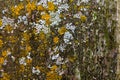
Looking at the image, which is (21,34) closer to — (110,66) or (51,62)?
(51,62)

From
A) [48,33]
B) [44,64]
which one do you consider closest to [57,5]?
[48,33]

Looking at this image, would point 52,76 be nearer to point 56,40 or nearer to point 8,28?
point 56,40

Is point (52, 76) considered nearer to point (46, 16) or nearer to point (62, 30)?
point (62, 30)

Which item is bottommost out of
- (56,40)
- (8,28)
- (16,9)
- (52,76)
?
(52,76)

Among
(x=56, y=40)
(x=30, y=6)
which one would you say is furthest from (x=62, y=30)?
(x=30, y=6)

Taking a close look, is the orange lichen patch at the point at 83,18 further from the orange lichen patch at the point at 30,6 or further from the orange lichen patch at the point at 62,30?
the orange lichen patch at the point at 30,6

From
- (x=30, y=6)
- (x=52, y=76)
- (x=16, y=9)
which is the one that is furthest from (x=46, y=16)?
(x=52, y=76)

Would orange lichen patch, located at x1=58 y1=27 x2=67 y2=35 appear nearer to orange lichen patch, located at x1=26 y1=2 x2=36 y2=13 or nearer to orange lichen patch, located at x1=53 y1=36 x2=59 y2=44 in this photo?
orange lichen patch, located at x1=53 y1=36 x2=59 y2=44

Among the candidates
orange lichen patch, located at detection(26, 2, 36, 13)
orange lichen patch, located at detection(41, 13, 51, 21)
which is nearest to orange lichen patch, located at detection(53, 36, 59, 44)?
orange lichen patch, located at detection(41, 13, 51, 21)

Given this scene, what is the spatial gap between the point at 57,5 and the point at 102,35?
473mm

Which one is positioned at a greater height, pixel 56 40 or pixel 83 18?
pixel 83 18

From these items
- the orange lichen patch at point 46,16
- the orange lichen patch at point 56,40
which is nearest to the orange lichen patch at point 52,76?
the orange lichen patch at point 56,40

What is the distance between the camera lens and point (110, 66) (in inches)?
160

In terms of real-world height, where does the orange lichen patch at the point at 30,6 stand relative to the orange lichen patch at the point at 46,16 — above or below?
above
